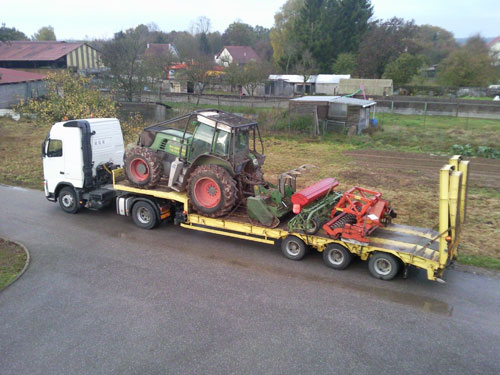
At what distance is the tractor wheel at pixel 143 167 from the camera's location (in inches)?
408

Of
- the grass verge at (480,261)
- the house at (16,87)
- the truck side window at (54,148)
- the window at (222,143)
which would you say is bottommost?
the grass verge at (480,261)

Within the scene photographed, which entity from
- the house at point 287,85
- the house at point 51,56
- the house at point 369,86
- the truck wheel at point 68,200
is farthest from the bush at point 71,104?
the house at point 287,85

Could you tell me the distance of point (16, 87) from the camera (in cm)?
3669

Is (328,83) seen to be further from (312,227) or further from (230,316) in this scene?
(230,316)

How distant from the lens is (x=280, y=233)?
9008 millimetres

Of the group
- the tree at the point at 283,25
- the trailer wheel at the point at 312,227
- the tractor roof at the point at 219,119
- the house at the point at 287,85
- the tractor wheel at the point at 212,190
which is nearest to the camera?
the trailer wheel at the point at 312,227

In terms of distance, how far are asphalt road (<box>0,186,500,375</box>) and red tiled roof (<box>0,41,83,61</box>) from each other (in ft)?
145

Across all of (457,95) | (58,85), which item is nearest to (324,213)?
(58,85)

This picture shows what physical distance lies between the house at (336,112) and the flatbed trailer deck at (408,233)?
16.4 meters

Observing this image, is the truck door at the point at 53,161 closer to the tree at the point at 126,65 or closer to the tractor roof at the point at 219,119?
the tractor roof at the point at 219,119

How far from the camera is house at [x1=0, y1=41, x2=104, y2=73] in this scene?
153ft

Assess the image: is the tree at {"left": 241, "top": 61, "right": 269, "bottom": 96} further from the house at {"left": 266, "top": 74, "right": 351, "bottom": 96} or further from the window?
the window

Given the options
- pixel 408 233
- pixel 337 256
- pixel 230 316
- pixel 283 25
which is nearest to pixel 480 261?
pixel 408 233

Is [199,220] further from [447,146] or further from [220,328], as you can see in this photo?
[447,146]
